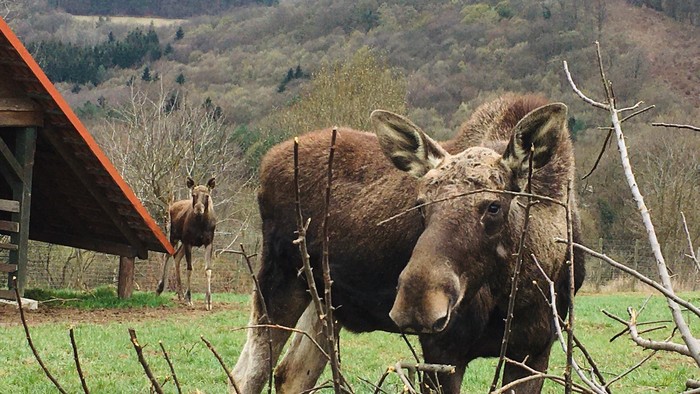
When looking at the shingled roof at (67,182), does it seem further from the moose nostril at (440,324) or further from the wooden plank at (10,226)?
the moose nostril at (440,324)

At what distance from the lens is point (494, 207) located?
3.80 m

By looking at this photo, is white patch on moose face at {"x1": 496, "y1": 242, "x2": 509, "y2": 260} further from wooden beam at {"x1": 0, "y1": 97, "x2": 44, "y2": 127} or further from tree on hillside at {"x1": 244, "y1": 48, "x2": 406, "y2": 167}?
tree on hillside at {"x1": 244, "y1": 48, "x2": 406, "y2": 167}

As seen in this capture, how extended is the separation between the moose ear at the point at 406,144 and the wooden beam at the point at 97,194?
11.7 m

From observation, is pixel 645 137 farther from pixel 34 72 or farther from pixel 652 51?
pixel 652 51

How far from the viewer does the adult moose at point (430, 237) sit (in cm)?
361

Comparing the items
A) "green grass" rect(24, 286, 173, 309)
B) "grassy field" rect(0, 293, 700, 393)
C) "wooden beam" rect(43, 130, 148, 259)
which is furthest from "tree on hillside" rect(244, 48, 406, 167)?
"grassy field" rect(0, 293, 700, 393)

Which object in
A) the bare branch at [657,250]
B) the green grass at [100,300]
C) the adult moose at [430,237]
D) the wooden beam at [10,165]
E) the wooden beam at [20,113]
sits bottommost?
the green grass at [100,300]

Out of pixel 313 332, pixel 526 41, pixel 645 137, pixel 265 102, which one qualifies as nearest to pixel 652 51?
pixel 526 41

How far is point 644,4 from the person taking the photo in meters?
88.6

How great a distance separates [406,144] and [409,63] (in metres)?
73.6

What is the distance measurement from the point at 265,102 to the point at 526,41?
24159mm

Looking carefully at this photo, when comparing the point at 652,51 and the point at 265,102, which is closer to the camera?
the point at 265,102

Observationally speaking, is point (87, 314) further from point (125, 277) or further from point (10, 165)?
point (125, 277)

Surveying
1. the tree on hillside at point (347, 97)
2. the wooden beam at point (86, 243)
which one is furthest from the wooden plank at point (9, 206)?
the tree on hillside at point (347, 97)
